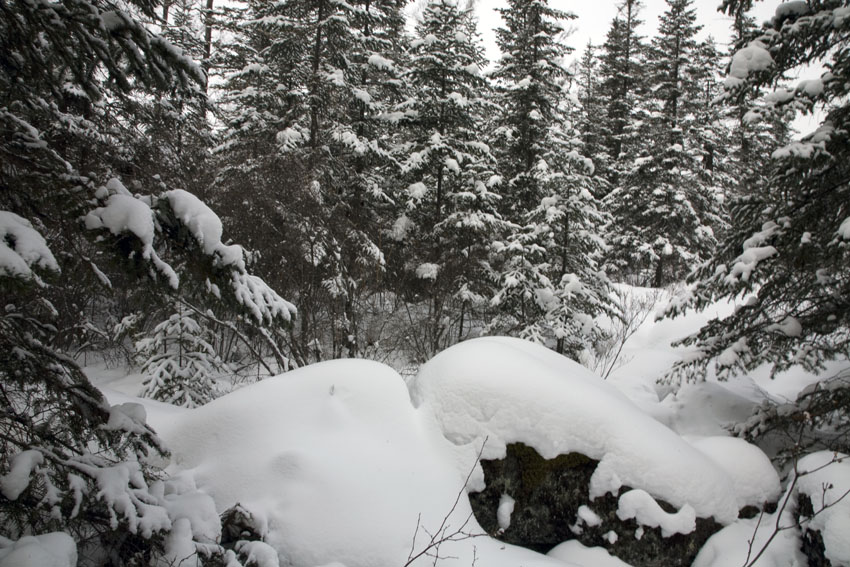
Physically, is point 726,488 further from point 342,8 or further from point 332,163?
point 342,8

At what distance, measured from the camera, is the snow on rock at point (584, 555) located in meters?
3.96

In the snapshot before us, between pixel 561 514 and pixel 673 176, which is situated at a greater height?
pixel 673 176

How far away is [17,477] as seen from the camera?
166 centimetres

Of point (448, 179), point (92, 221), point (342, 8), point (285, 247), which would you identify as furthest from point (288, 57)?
point (92, 221)

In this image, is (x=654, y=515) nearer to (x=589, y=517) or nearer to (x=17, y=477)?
(x=589, y=517)

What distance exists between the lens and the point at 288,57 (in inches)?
424

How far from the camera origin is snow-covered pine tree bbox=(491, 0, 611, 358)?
33.6 feet

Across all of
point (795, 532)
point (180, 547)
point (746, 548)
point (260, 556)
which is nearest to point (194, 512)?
point (180, 547)

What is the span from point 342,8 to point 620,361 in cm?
1090

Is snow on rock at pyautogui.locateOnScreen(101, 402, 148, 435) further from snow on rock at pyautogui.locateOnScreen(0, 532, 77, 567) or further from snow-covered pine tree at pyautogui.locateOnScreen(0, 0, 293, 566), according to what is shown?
snow on rock at pyautogui.locateOnScreen(0, 532, 77, 567)

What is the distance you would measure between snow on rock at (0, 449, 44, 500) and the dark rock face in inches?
134

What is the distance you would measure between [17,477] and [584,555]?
4.24m

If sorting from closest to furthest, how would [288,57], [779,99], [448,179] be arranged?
1. [779,99]
2. [288,57]
3. [448,179]

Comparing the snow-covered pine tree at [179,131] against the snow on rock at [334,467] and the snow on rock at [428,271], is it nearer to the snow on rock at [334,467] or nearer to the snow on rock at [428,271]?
the snow on rock at [334,467]
